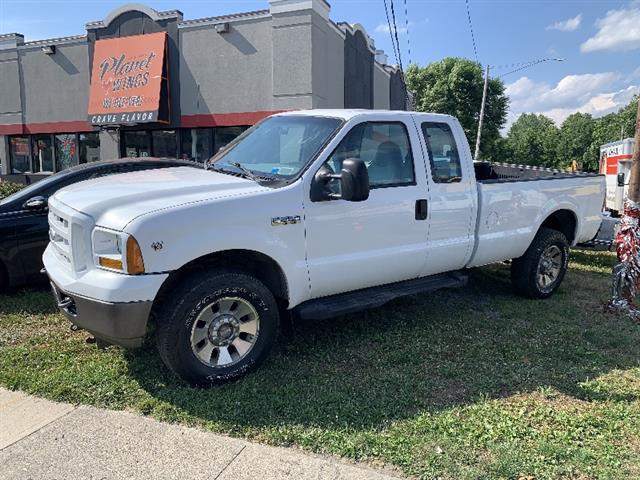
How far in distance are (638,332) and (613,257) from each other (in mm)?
4241

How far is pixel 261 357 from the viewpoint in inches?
159

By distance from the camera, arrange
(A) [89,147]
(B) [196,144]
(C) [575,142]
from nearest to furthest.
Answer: (B) [196,144]
(A) [89,147]
(C) [575,142]

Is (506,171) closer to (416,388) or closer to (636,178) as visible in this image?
(636,178)

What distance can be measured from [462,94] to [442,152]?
4529 cm

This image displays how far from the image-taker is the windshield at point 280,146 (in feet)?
14.1

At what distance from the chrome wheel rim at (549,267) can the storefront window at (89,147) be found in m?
17.2

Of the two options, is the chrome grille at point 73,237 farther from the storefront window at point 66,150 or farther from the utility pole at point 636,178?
the storefront window at point 66,150

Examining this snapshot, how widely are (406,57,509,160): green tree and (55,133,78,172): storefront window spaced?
32.9 metres

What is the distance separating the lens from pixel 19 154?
69.3 ft

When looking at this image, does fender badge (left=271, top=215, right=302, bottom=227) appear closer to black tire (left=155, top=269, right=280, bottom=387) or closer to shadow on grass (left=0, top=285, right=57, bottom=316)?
black tire (left=155, top=269, right=280, bottom=387)

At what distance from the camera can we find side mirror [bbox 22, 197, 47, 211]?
5.73 metres

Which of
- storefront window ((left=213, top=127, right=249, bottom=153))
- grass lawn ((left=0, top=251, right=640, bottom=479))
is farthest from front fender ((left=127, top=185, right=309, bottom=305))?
storefront window ((left=213, top=127, right=249, bottom=153))

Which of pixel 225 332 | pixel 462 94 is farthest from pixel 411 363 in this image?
pixel 462 94

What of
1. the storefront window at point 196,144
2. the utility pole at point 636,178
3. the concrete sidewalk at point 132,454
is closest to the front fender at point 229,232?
the concrete sidewalk at point 132,454
